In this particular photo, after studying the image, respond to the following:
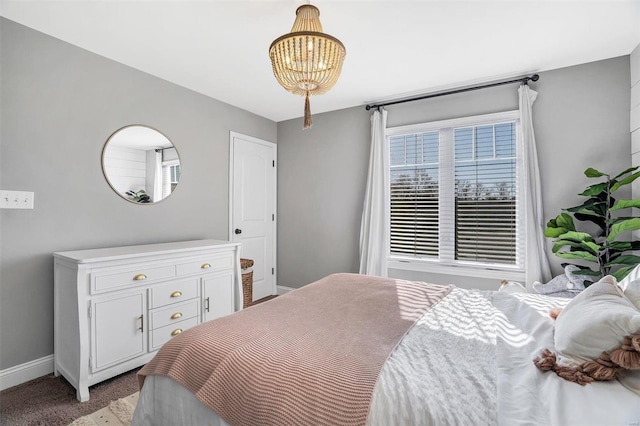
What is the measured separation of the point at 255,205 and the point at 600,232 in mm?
3585

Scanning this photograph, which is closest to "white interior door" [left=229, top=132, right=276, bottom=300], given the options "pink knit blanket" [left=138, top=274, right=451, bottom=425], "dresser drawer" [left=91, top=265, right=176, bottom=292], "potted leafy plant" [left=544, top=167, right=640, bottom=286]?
"dresser drawer" [left=91, top=265, right=176, bottom=292]

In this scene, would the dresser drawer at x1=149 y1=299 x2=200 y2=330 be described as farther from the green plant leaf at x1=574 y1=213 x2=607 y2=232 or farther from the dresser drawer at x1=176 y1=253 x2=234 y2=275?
the green plant leaf at x1=574 y1=213 x2=607 y2=232

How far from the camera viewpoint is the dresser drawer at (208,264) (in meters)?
2.49

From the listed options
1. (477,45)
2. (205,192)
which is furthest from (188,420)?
(477,45)

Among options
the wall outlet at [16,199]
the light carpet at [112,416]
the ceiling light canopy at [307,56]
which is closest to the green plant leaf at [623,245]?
the ceiling light canopy at [307,56]

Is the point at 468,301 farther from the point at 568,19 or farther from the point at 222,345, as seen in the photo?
the point at 568,19

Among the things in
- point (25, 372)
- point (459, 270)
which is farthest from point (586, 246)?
point (25, 372)

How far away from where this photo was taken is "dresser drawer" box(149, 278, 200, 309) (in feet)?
7.53

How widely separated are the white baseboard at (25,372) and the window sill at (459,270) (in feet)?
10.4

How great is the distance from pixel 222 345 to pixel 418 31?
2.40m

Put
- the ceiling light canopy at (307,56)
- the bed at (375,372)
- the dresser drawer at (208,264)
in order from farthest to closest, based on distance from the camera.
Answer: the dresser drawer at (208,264)
the ceiling light canopy at (307,56)
the bed at (375,372)

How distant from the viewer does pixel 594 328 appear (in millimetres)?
923

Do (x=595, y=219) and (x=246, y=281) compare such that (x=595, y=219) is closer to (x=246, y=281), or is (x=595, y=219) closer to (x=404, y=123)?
(x=404, y=123)

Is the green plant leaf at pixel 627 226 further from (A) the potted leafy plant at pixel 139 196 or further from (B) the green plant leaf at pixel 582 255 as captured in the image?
(A) the potted leafy plant at pixel 139 196
